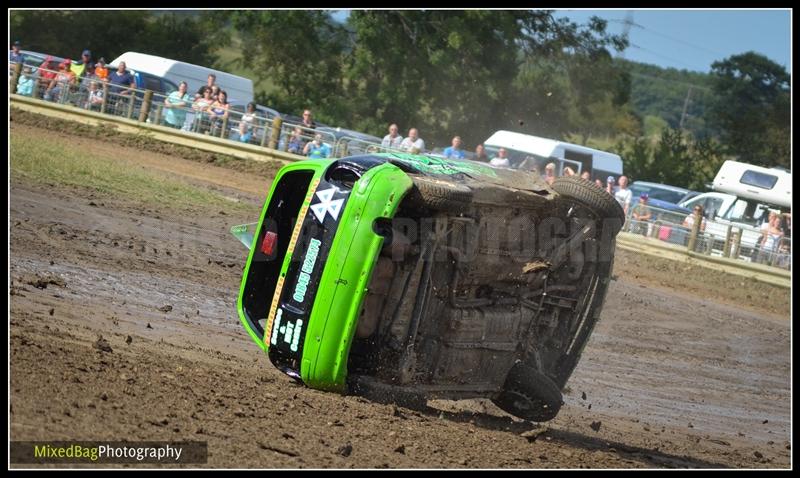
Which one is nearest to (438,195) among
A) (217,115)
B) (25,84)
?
(217,115)

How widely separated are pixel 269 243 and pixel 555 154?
2153 cm

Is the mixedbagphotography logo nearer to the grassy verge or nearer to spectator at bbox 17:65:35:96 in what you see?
the grassy verge

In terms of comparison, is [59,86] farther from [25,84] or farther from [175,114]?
[175,114]

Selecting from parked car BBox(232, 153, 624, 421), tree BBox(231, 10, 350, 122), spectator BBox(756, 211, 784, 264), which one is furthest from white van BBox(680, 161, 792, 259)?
parked car BBox(232, 153, 624, 421)

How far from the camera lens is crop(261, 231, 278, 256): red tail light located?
270 inches

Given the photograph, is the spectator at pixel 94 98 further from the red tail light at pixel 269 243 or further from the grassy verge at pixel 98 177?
the red tail light at pixel 269 243

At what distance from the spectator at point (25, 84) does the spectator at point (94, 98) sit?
1.61m

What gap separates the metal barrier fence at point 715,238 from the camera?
65.3 feet

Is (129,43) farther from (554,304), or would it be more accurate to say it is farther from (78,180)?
(554,304)

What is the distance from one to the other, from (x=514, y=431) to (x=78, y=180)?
9754 mm

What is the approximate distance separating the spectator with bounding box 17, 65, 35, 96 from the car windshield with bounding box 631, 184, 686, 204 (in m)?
15.9

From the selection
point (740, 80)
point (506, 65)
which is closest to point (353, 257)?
point (506, 65)

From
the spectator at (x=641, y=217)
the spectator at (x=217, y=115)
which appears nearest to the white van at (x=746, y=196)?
the spectator at (x=641, y=217)

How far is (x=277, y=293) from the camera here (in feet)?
21.5
